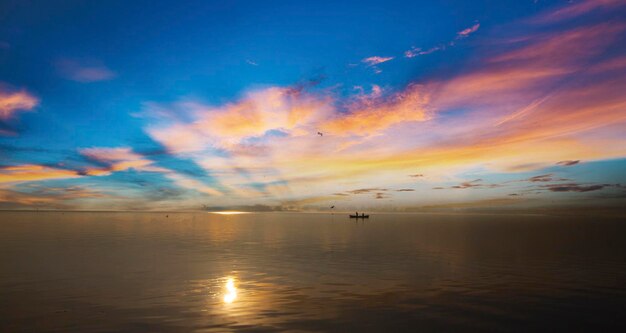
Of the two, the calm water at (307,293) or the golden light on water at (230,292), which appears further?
the golden light on water at (230,292)

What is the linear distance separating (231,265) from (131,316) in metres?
21.6

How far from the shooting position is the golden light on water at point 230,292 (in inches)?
1154

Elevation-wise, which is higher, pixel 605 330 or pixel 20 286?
pixel 20 286

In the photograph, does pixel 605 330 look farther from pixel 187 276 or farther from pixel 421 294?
pixel 187 276

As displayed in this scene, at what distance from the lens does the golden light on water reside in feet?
96.1

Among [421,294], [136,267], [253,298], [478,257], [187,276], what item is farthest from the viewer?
[478,257]

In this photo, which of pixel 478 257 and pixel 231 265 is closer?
pixel 231 265

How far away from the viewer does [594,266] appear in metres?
47.0

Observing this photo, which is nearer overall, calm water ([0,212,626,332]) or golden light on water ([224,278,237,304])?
calm water ([0,212,626,332])

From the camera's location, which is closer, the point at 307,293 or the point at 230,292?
the point at 230,292

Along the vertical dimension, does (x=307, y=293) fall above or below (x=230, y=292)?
below

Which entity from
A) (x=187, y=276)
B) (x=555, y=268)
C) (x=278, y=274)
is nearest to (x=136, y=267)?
(x=187, y=276)

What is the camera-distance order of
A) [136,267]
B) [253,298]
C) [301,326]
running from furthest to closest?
[136,267]
[253,298]
[301,326]

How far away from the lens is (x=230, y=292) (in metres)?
31.7
